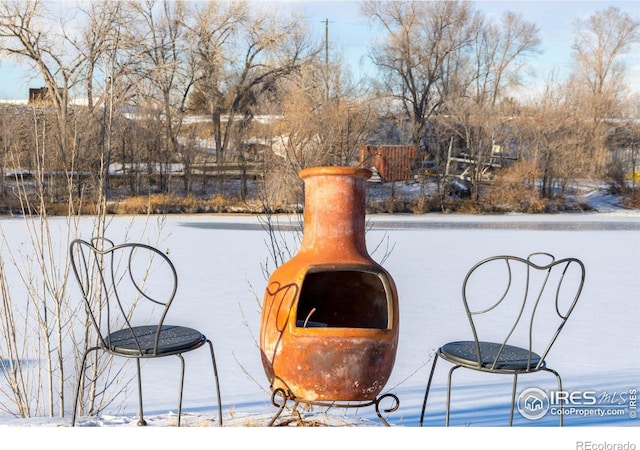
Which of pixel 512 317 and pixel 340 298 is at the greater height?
pixel 340 298

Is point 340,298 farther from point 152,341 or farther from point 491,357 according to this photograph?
point 152,341

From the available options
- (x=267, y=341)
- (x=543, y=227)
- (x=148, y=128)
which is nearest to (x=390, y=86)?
(x=148, y=128)

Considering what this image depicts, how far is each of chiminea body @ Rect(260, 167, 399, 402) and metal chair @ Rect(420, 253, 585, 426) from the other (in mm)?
277

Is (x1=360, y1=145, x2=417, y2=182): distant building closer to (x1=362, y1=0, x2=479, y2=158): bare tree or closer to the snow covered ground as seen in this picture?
(x1=362, y1=0, x2=479, y2=158): bare tree

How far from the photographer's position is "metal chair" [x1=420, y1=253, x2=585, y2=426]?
8.06 feet

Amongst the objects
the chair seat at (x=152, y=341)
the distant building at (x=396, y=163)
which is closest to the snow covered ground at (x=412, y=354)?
the chair seat at (x=152, y=341)

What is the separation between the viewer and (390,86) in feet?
80.3

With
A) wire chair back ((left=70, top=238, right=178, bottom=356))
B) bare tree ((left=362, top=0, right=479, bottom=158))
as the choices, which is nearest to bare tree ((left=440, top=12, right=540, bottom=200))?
bare tree ((left=362, top=0, right=479, bottom=158))

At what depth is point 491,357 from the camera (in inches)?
100

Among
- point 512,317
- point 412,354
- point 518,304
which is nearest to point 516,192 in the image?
point 518,304

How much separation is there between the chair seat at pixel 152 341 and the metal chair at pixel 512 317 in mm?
995

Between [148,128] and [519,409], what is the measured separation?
20.1m

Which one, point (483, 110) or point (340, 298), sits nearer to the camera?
point (340, 298)

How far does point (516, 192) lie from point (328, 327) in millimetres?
18792
